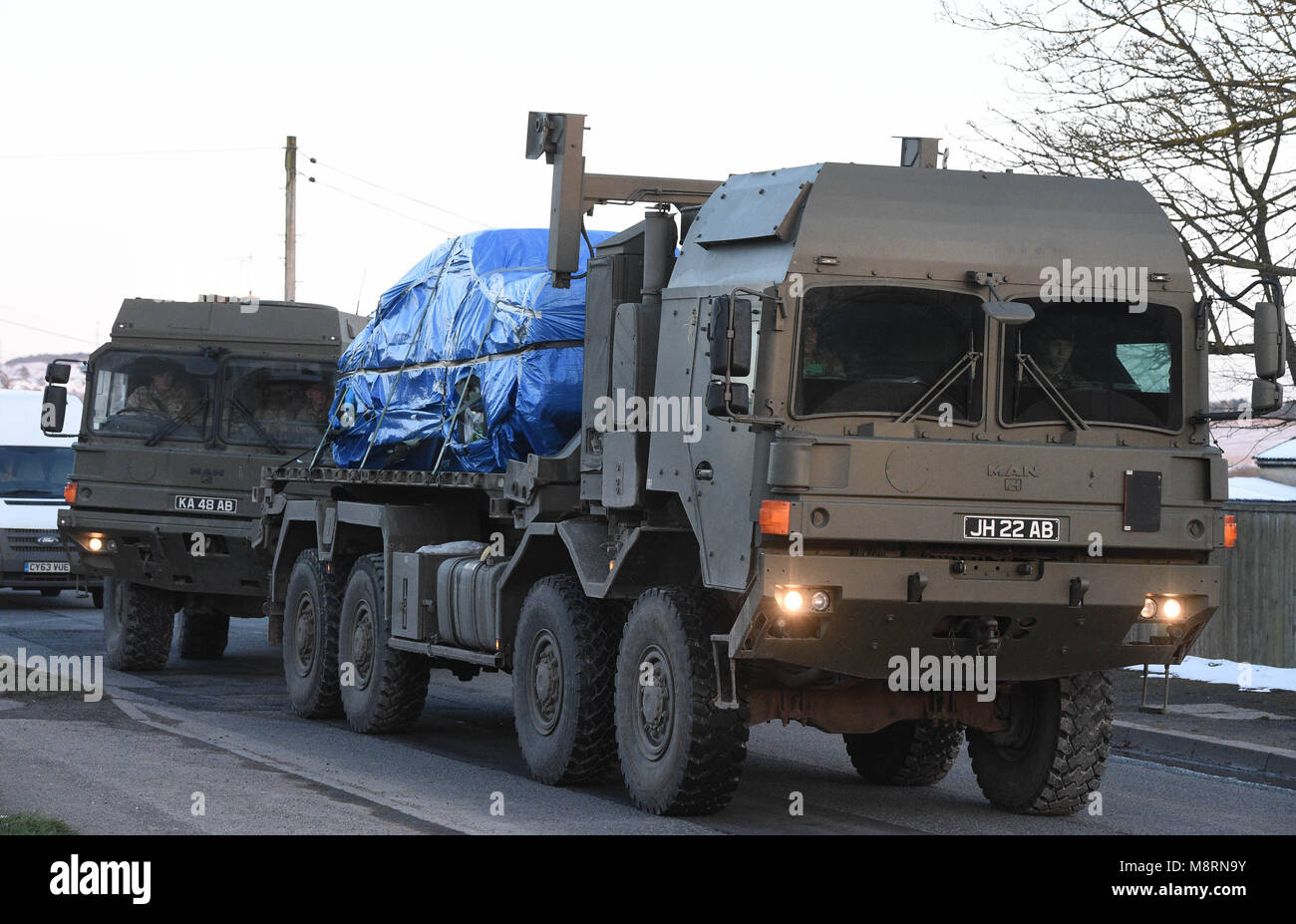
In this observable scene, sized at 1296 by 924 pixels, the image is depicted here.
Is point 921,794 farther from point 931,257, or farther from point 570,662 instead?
point 931,257

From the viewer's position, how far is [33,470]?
27.8 metres

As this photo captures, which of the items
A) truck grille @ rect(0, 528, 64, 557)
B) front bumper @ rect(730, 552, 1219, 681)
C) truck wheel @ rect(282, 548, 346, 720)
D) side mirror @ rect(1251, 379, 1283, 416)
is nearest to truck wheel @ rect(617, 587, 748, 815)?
front bumper @ rect(730, 552, 1219, 681)

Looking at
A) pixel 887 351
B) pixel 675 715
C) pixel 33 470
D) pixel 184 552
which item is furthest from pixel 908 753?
pixel 33 470

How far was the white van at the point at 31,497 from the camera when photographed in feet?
81.8

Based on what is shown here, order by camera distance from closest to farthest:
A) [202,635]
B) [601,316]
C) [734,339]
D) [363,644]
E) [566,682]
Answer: [734,339] < [566,682] < [601,316] < [363,644] < [202,635]

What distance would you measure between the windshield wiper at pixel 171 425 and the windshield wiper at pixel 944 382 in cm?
1044

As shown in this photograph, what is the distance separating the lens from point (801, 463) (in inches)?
344

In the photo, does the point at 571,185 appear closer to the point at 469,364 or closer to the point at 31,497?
the point at 469,364

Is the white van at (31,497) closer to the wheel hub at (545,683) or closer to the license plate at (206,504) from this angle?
the license plate at (206,504)

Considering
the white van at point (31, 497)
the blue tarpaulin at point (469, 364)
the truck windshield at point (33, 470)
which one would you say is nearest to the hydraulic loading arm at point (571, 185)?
the blue tarpaulin at point (469, 364)

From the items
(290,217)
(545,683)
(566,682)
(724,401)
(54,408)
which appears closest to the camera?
(724,401)

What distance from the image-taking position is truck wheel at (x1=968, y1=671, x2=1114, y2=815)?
10.1 meters

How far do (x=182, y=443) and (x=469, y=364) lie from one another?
5.90 m

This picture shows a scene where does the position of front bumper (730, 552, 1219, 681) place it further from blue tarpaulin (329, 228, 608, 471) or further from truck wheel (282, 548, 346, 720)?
truck wheel (282, 548, 346, 720)
